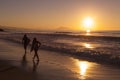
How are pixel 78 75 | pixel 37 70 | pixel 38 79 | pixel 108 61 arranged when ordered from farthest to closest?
pixel 108 61
pixel 37 70
pixel 78 75
pixel 38 79

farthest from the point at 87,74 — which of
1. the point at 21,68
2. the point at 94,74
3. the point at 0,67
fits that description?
the point at 0,67

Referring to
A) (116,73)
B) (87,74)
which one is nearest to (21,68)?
(87,74)

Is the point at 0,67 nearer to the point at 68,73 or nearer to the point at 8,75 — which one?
the point at 8,75

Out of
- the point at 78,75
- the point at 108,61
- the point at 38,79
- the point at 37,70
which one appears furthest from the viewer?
the point at 108,61

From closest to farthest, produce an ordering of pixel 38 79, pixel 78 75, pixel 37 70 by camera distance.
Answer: pixel 38 79, pixel 78 75, pixel 37 70

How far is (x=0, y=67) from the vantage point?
14484 mm

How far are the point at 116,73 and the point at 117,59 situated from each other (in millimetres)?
6169

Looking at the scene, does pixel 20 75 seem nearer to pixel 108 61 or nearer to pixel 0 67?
pixel 0 67

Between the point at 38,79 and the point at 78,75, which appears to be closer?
the point at 38,79

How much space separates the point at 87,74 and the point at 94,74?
449 mm

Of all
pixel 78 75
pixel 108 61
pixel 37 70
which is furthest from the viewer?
pixel 108 61

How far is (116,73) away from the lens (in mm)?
14641

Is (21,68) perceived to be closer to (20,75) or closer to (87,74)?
(20,75)

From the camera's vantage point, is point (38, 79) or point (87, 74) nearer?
point (38, 79)
